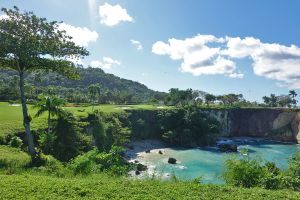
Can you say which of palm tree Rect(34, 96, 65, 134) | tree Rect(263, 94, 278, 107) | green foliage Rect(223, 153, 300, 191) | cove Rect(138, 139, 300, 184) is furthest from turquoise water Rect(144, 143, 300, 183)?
tree Rect(263, 94, 278, 107)

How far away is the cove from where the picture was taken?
53062 millimetres

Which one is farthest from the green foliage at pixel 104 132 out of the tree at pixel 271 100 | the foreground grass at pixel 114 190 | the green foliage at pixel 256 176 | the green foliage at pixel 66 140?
the tree at pixel 271 100

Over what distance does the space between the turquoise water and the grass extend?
21.8 meters

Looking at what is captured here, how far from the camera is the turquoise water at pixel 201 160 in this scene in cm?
5316

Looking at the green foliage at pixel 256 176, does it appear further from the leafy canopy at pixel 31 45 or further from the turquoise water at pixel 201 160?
the turquoise water at pixel 201 160

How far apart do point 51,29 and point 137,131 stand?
59.8 meters

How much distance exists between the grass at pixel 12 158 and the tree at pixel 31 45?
112cm

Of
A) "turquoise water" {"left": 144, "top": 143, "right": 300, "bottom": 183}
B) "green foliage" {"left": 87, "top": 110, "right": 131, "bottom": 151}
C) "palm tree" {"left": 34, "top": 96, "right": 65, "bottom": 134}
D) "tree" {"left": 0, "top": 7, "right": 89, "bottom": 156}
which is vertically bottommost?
"turquoise water" {"left": 144, "top": 143, "right": 300, "bottom": 183}

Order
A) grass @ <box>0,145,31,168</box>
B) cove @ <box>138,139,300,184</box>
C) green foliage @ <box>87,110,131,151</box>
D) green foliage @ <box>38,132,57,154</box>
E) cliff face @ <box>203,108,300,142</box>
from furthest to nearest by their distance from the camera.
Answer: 1. cliff face @ <box>203,108,300,142</box>
2. green foliage @ <box>87,110,131,151</box>
3. cove @ <box>138,139,300,184</box>
4. green foliage @ <box>38,132,57,154</box>
5. grass @ <box>0,145,31,168</box>

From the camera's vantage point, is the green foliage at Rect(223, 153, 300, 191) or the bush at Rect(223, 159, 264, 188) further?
the bush at Rect(223, 159, 264, 188)

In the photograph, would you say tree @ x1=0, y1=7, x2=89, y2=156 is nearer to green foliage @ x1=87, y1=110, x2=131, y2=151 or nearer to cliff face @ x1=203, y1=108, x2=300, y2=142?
green foliage @ x1=87, y1=110, x2=131, y2=151

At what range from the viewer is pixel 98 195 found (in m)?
13.0

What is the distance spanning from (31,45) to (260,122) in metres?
98.3

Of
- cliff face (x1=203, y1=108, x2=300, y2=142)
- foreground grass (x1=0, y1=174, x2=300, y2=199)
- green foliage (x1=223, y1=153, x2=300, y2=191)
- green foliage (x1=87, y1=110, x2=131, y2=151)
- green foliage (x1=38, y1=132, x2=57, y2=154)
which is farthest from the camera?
cliff face (x1=203, y1=108, x2=300, y2=142)
